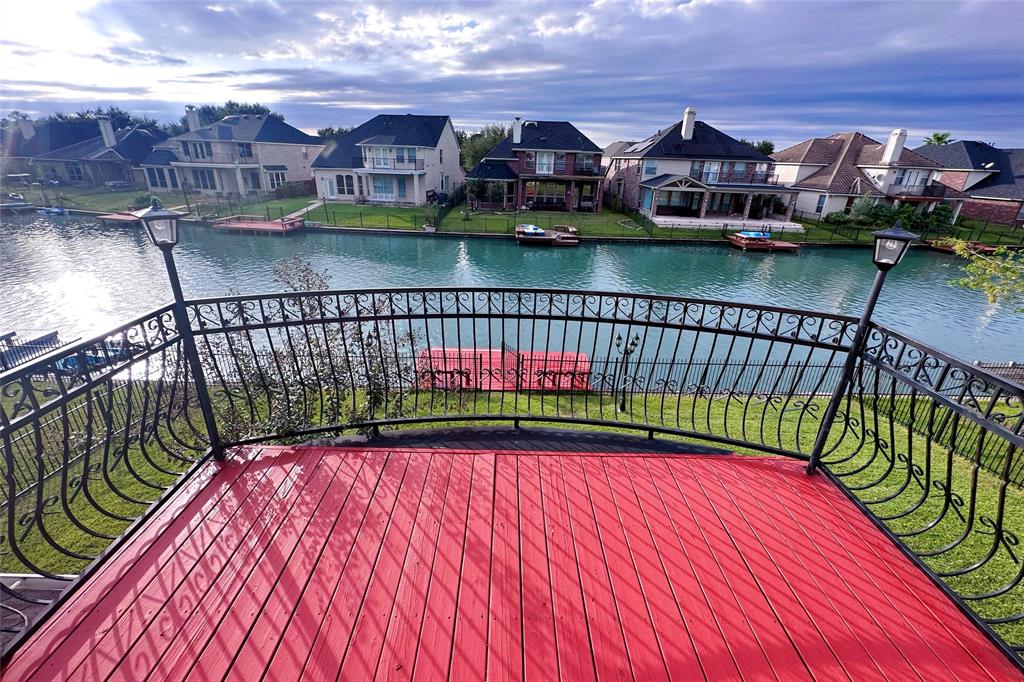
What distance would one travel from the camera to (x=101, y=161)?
3831cm

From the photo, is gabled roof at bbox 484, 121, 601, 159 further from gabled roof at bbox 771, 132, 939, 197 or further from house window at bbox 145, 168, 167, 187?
house window at bbox 145, 168, 167, 187

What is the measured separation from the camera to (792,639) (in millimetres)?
1973

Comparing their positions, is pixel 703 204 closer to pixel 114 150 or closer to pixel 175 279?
pixel 175 279

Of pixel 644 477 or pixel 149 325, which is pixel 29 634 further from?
pixel 644 477

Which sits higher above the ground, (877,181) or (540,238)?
(877,181)

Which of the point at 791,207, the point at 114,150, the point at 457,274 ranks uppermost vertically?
the point at 114,150

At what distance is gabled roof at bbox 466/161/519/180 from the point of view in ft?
95.9

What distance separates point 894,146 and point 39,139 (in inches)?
2832

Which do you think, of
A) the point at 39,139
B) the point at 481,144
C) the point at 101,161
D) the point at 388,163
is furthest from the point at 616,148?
the point at 39,139

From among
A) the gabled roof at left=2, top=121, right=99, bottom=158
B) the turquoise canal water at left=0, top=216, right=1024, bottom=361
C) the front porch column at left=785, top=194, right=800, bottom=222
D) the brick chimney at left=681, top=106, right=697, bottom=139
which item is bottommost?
the turquoise canal water at left=0, top=216, right=1024, bottom=361

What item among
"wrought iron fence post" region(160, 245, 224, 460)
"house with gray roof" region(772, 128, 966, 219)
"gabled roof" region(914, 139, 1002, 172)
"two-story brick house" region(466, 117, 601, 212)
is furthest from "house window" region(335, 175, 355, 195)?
"gabled roof" region(914, 139, 1002, 172)

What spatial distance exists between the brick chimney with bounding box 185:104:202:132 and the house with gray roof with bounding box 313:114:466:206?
1087cm

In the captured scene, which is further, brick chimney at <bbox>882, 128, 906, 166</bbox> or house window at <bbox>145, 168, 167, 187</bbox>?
house window at <bbox>145, 168, 167, 187</bbox>

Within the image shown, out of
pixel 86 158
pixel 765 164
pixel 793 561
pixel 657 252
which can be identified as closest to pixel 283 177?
pixel 86 158
